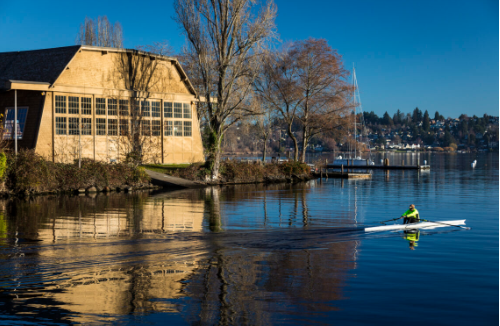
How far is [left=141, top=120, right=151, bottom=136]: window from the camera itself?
132ft

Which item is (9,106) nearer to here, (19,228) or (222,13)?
(222,13)

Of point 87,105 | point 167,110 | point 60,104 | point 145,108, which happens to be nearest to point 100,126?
point 87,105

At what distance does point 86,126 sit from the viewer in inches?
1464

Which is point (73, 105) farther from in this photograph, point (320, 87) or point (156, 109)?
point (320, 87)

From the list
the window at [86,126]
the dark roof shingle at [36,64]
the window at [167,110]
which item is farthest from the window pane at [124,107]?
the dark roof shingle at [36,64]

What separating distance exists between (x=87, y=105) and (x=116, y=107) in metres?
2.36

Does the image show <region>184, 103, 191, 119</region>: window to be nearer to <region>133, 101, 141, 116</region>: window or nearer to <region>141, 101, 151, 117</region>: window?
<region>141, 101, 151, 117</region>: window

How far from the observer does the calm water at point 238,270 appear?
29.2 feet

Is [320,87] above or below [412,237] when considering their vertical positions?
above

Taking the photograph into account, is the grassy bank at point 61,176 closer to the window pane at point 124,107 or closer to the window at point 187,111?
the window pane at point 124,107

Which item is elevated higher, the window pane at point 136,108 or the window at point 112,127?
the window pane at point 136,108

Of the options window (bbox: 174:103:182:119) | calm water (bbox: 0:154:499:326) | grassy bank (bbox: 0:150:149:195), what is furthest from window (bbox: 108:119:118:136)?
calm water (bbox: 0:154:499:326)

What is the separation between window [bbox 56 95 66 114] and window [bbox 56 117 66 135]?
558 millimetres

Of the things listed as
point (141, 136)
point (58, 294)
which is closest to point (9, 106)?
point (141, 136)
